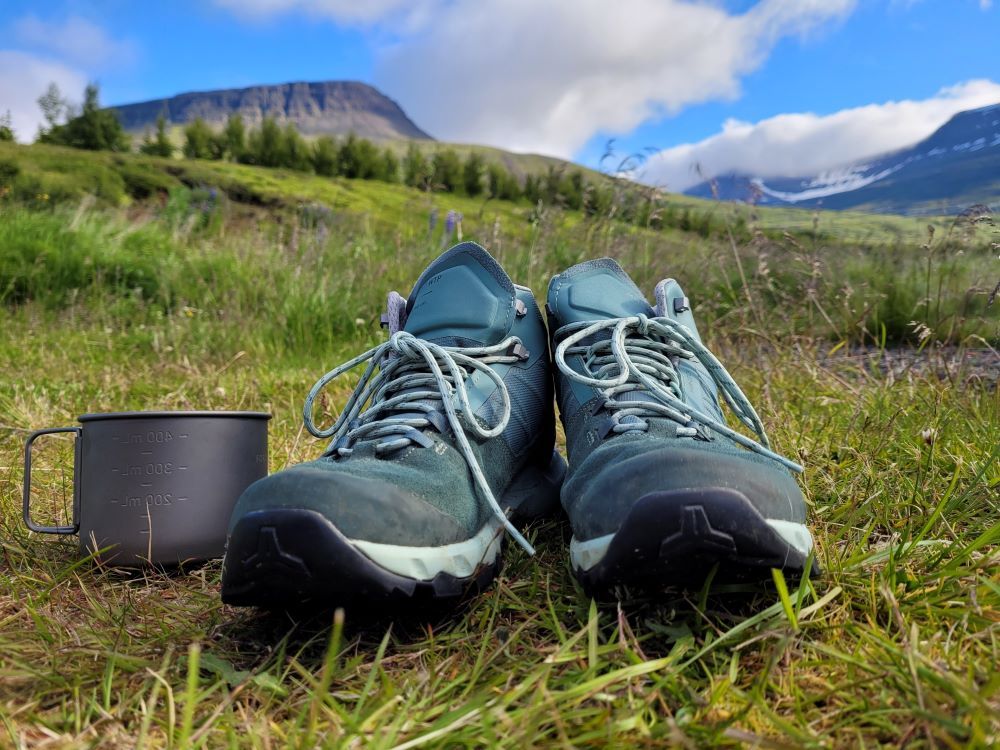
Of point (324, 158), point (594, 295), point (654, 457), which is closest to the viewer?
point (654, 457)

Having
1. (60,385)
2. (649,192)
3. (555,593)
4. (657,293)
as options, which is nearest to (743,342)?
(649,192)

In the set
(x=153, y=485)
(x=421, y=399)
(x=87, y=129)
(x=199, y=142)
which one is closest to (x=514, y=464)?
(x=421, y=399)

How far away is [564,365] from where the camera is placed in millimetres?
1504

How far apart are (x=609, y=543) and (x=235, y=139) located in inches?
1619

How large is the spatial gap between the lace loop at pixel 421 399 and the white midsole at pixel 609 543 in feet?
0.42

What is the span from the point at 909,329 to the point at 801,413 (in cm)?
282

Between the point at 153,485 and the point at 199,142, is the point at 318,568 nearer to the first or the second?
the point at 153,485

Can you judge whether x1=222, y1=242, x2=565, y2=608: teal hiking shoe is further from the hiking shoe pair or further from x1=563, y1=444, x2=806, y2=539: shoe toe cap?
x1=563, y1=444, x2=806, y2=539: shoe toe cap

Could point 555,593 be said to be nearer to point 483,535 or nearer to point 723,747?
point 483,535

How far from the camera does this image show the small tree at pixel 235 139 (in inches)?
1442

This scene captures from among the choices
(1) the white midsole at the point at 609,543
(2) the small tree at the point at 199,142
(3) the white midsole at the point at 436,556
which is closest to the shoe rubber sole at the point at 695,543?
(1) the white midsole at the point at 609,543

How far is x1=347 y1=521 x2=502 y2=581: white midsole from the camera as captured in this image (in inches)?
39.9

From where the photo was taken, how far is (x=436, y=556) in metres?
1.11

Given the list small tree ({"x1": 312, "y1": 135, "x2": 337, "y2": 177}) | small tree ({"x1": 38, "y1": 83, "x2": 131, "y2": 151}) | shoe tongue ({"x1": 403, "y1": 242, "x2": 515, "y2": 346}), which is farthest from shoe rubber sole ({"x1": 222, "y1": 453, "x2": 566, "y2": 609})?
small tree ({"x1": 312, "y1": 135, "x2": 337, "y2": 177})
